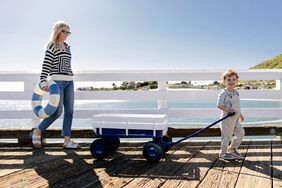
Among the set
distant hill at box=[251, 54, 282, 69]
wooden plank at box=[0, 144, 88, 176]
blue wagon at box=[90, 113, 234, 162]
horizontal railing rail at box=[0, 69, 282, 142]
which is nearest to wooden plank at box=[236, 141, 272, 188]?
blue wagon at box=[90, 113, 234, 162]

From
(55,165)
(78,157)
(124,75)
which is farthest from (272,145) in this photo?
(55,165)

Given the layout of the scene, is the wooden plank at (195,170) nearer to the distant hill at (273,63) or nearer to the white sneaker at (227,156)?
the white sneaker at (227,156)

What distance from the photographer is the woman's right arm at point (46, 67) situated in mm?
4035

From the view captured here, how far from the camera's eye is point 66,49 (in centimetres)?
420

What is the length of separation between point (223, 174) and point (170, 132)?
68.3 inches

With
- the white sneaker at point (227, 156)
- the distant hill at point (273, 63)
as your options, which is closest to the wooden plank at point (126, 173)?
Answer: the white sneaker at point (227, 156)

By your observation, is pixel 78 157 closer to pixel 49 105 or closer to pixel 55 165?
pixel 55 165

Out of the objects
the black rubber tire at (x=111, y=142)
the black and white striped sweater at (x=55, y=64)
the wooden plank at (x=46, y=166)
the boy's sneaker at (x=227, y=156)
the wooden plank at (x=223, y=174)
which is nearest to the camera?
the wooden plank at (x=223, y=174)

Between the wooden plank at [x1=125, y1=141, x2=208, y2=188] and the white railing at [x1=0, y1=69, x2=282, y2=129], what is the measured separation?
712 millimetres

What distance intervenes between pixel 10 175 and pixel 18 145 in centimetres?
184

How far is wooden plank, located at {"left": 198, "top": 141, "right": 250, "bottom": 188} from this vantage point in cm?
259

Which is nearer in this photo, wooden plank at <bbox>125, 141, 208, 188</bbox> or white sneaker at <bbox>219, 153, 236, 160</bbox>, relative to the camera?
wooden plank at <bbox>125, 141, 208, 188</bbox>

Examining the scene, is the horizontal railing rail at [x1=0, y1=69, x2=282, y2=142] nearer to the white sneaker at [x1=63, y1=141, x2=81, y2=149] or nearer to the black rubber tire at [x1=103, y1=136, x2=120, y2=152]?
the white sneaker at [x1=63, y1=141, x2=81, y2=149]

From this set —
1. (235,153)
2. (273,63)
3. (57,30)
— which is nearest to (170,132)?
(235,153)
